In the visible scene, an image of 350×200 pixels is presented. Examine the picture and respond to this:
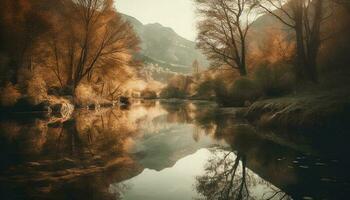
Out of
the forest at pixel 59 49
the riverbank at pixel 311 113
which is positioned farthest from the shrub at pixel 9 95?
the riverbank at pixel 311 113

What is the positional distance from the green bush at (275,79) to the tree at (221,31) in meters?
5.02

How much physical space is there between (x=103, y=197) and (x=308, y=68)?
1382cm

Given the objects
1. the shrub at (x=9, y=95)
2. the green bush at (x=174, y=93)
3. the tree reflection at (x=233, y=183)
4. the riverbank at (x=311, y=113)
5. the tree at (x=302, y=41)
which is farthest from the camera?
the green bush at (x=174, y=93)

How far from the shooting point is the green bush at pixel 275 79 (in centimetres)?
1584

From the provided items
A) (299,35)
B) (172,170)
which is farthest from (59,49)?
(172,170)

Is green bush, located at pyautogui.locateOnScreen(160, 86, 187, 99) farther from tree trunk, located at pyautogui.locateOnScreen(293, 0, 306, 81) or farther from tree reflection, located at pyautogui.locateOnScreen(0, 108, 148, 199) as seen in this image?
tree reflection, located at pyautogui.locateOnScreen(0, 108, 148, 199)

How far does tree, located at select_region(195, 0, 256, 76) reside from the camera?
2217cm

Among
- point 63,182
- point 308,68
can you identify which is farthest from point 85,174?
point 308,68

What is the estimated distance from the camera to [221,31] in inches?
923

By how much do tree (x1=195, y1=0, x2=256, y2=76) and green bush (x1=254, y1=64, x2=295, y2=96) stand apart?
5020 mm

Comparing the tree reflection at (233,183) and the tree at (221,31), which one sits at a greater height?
the tree at (221,31)

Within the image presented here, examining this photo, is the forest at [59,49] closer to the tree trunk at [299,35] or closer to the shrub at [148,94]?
the tree trunk at [299,35]

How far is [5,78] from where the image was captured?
845 inches

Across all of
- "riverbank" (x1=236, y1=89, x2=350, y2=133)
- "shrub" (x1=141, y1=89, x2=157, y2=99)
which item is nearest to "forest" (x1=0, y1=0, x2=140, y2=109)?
"riverbank" (x1=236, y1=89, x2=350, y2=133)
